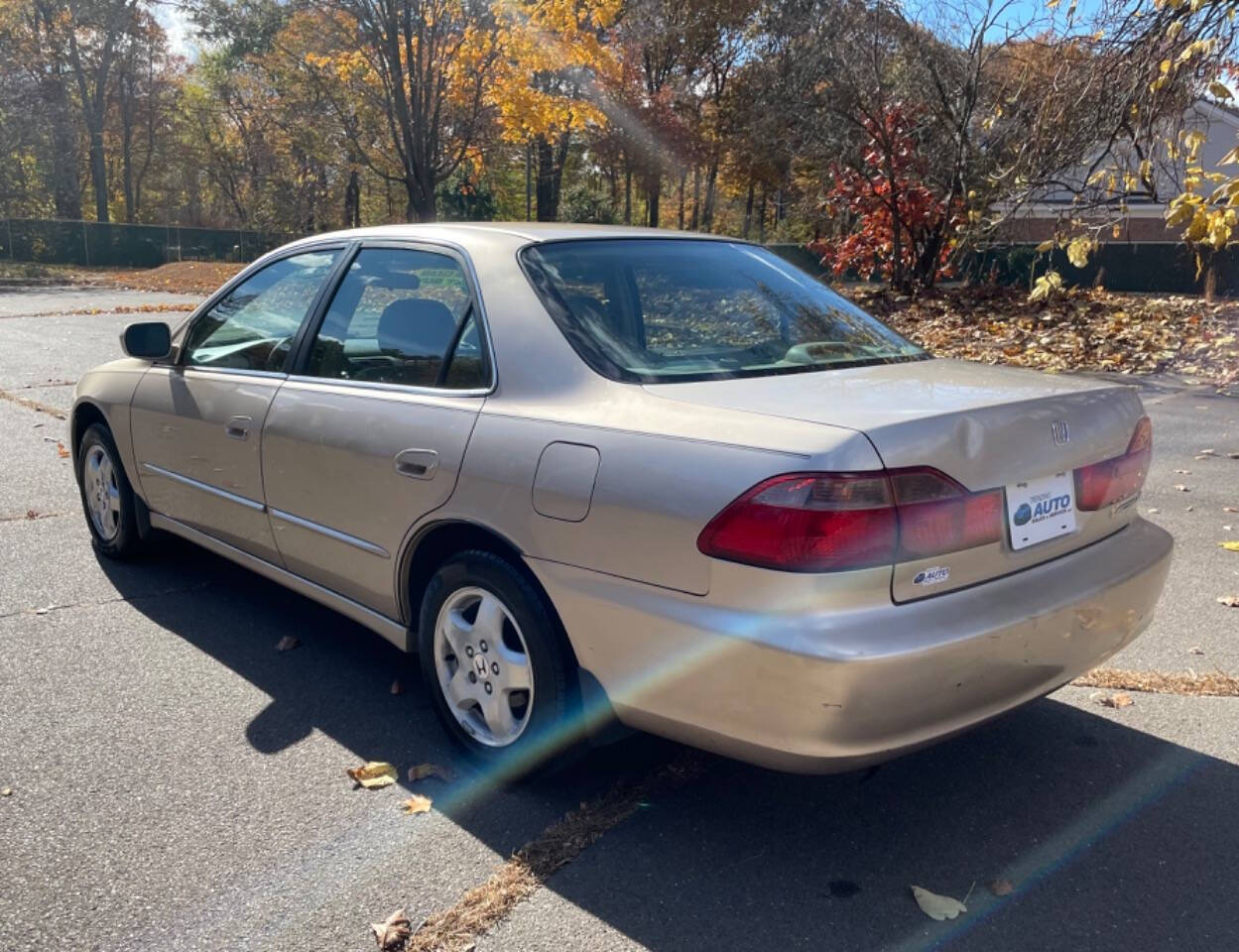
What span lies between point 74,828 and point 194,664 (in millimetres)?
1140

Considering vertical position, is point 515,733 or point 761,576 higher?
point 761,576

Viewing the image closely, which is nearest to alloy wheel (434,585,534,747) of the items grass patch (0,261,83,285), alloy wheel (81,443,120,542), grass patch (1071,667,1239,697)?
grass patch (1071,667,1239,697)

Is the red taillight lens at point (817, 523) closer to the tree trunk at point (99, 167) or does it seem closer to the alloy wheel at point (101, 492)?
the alloy wheel at point (101, 492)

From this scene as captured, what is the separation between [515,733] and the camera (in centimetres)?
309

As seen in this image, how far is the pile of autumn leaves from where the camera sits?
11242 mm

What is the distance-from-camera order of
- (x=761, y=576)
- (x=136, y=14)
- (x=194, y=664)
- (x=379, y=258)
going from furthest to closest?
(x=136, y=14), (x=194, y=664), (x=379, y=258), (x=761, y=576)

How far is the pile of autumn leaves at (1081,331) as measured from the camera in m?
11.2

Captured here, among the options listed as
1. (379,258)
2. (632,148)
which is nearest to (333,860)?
(379,258)

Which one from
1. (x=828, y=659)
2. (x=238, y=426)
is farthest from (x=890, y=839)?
(x=238, y=426)

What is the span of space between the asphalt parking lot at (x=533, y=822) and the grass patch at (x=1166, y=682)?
0.06m

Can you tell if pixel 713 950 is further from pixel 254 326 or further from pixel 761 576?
pixel 254 326

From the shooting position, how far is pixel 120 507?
16.6ft

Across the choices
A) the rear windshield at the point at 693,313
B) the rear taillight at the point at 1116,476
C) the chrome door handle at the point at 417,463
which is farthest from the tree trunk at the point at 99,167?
the rear taillight at the point at 1116,476

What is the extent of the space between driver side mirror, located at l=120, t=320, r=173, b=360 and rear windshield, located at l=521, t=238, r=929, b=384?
203cm
